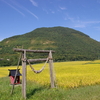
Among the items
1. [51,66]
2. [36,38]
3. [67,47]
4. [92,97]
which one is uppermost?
[36,38]

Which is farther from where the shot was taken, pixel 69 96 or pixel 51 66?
pixel 51 66

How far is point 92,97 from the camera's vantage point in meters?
7.93

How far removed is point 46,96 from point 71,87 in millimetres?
2845

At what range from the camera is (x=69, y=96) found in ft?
27.4

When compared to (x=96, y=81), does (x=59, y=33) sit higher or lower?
higher

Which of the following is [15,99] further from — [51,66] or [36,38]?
[36,38]

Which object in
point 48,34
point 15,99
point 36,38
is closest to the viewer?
point 15,99

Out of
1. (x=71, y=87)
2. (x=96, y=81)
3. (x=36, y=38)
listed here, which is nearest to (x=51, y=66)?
(x=71, y=87)

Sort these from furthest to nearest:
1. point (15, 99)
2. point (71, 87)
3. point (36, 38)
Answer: point (36, 38)
point (71, 87)
point (15, 99)

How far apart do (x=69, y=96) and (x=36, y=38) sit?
16967cm

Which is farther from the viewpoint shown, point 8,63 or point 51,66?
point 8,63

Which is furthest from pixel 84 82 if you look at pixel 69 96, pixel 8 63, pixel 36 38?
pixel 36 38

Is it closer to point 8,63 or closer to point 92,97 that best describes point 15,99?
point 92,97

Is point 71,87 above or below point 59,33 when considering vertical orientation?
below
